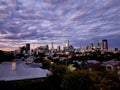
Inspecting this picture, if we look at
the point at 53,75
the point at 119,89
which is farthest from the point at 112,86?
the point at 53,75

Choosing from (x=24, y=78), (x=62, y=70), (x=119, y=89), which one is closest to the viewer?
(x=119, y=89)

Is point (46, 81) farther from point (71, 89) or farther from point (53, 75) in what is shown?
point (71, 89)

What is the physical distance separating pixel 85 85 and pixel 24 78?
8.74 metres

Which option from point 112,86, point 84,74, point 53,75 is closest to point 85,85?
point 84,74

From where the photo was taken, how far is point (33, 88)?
2611 cm

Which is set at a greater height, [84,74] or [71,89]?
[84,74]

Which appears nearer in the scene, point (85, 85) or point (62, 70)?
point (85, 85)

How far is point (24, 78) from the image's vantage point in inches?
1072

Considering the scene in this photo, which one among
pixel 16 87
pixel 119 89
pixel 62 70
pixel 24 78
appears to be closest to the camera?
pixel 119 89

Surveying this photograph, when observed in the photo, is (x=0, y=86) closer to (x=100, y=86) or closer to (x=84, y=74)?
(x=84, y=74)

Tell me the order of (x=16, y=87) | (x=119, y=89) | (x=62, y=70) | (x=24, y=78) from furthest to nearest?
(x=62, y=70) < (x=24, y=78) < (x=16, y=87) < (x=119, y=89)

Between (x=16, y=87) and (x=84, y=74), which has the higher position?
(x=84, y=74)

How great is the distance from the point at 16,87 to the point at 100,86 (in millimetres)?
9561

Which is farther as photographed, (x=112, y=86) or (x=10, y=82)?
(x=10, y=82)
